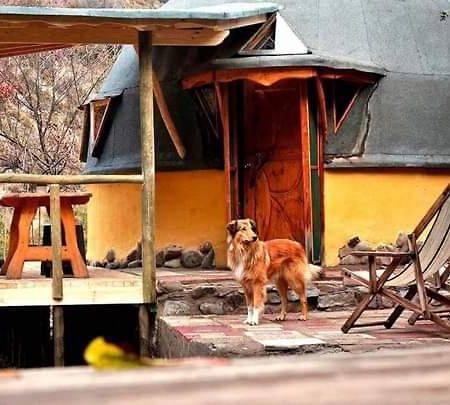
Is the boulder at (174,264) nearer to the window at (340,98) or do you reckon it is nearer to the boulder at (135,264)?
the boulder at (135,264)

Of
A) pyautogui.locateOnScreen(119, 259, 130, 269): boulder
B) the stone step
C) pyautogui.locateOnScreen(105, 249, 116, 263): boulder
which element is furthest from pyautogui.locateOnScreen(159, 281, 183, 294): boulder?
pyautogui.locateOnScreen(105, 249, 116, 263): boulder

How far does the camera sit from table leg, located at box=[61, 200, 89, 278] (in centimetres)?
774

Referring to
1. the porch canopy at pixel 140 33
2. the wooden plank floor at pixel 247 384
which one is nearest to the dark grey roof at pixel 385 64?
the porch canopy at pixel 140 33

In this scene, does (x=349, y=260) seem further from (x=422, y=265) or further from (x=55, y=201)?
(x=55, y=201)

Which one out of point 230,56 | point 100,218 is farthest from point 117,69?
point 230,56

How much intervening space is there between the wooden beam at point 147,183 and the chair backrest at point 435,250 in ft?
6.77

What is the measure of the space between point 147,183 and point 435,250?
2.51m

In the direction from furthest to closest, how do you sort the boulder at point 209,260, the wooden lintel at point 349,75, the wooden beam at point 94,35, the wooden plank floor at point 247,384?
1. the boulder at point 209,260
2. the wooden lintel at point 349,75
3. the wooden beam at point 94,35
4. the wooden plank floor at point 247,384

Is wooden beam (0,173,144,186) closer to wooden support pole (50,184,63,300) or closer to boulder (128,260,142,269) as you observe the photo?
wooden support pole (50,184,63,300)

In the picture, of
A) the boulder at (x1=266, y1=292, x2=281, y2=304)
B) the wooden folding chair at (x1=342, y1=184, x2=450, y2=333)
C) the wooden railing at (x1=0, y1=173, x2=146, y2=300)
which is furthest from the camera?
the boulder at (x1=266, y1=292, x2=281, y2=304)

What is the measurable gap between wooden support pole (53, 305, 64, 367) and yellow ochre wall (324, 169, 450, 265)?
3000 mm

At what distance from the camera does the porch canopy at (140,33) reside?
6.71 metres

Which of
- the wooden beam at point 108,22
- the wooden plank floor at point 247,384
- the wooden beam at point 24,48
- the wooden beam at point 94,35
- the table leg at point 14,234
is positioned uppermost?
the wooden beam at point 24,48

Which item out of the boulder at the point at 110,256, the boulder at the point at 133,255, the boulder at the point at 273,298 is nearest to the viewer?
the boulder at the point at 273,298
